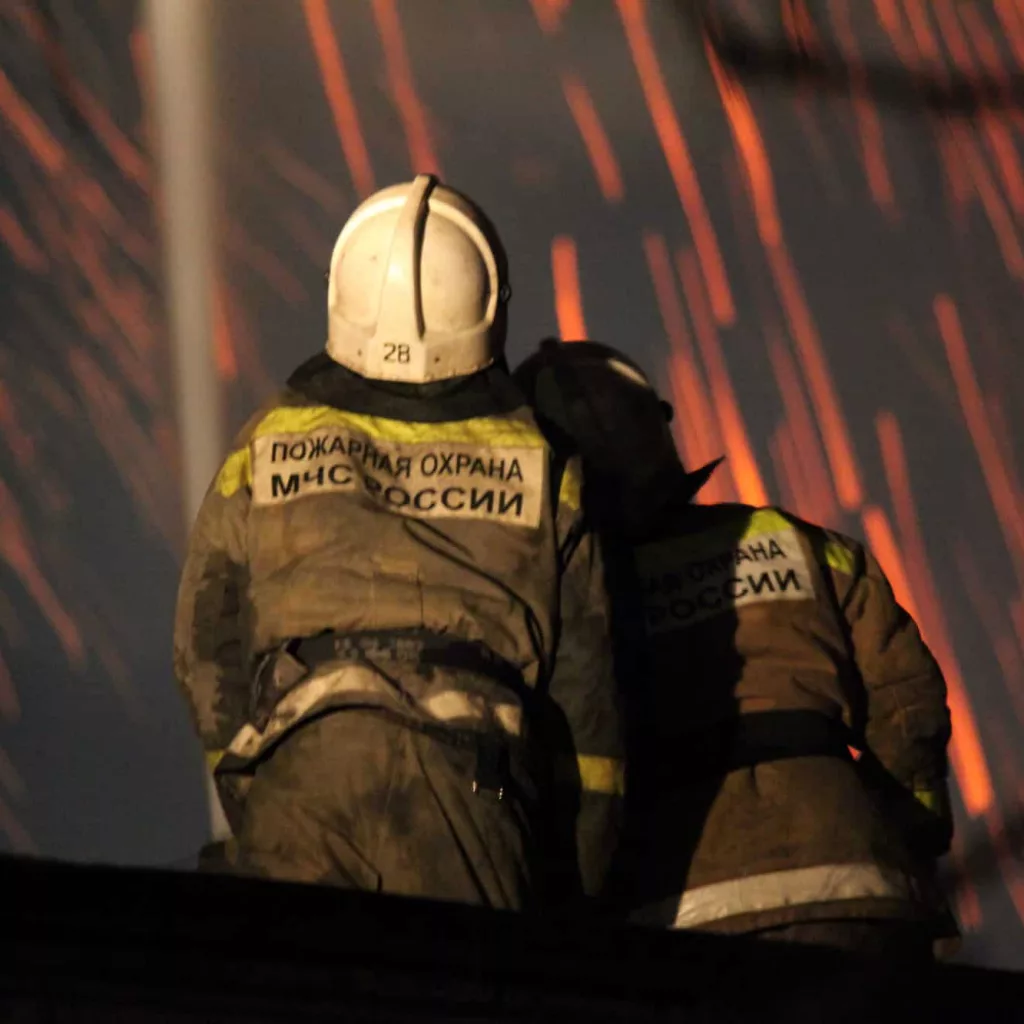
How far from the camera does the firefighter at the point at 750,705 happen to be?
2227 mm

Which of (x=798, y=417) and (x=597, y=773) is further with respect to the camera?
(x=798, y=417)

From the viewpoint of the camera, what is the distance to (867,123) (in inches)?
167

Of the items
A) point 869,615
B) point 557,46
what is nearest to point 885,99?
point 557,46

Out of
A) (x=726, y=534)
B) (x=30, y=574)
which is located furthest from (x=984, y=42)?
(x=30, y=574)

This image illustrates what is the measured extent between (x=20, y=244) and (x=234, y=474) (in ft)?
6.49

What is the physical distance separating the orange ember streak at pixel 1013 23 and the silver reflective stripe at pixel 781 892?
3.05 m

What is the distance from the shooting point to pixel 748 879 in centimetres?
223

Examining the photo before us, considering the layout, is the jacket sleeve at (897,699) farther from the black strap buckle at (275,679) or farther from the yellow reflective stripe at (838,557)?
the black strap buckle at (275,679)

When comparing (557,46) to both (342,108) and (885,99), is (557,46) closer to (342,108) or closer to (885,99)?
(342,108)

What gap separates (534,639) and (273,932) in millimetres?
812

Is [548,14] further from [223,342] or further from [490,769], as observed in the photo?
[490,769]

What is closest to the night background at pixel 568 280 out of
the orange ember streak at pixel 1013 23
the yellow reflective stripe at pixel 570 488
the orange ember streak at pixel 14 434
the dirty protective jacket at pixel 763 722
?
the orange ember streak at pixel 14 434

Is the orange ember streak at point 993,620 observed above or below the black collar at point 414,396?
below

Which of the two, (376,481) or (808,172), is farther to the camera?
(808,172)
